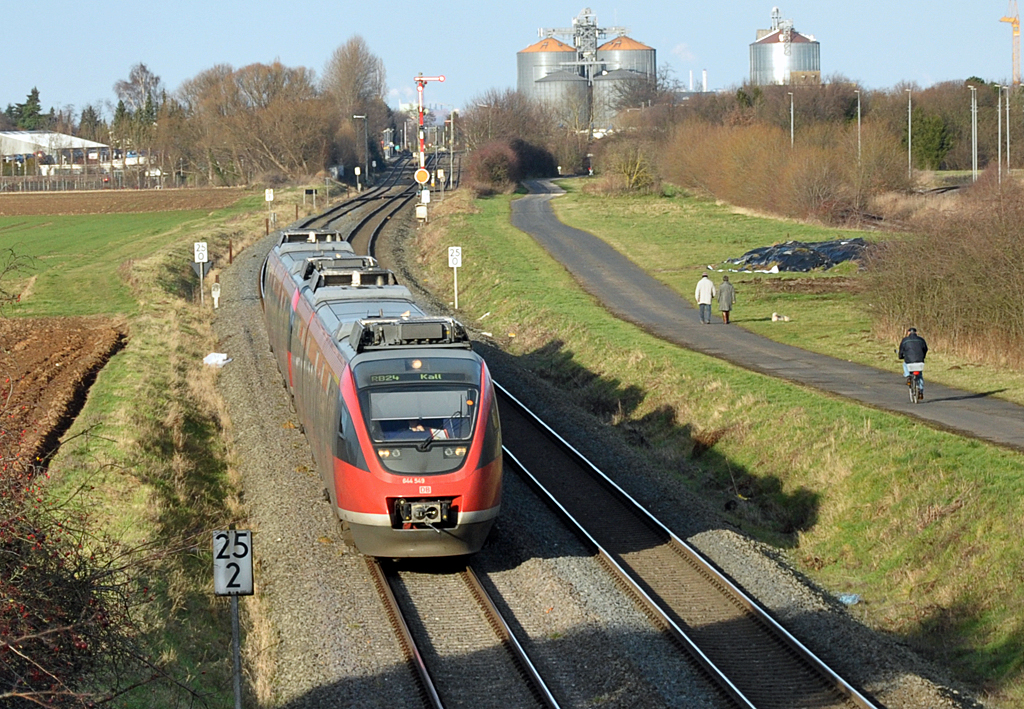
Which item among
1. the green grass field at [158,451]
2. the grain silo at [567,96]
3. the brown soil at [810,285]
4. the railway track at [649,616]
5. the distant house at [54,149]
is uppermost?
the grain silo at [567,96]

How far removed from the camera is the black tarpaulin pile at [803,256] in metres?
45.2

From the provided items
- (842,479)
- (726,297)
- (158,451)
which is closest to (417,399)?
(842,479)

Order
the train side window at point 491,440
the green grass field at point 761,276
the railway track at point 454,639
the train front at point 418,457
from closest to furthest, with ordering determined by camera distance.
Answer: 1. the railway track at point 454,639
2. the train front at point 418,457
3. the train side window at point 491,440
4. the green grass field at point 761,276

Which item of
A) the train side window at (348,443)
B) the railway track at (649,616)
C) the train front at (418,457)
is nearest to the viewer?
the railway track at (649,616)

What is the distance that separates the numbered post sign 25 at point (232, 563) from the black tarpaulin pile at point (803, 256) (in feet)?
121

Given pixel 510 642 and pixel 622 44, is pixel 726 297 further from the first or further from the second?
pixel 622 44

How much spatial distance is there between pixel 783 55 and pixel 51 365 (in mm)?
153831

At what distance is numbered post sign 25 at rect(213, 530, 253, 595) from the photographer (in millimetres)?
10773

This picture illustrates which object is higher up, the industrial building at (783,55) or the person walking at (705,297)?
the industrial building at (783,55)

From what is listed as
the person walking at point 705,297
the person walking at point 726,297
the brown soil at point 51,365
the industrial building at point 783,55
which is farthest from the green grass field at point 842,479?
the industrial building at point 783,55

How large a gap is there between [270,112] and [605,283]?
76778 millimetres

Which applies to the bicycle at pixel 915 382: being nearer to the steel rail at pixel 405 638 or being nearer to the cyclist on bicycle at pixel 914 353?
the cyclist on bicycle at pixel 914 353

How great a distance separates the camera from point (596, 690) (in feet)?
38.2

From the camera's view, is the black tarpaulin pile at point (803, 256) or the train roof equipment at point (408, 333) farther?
the black tarpaulin pile at point (803, 256)
